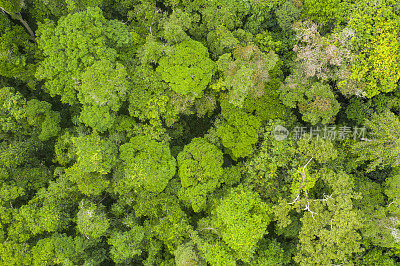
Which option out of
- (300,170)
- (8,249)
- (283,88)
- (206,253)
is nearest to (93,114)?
(8,249)

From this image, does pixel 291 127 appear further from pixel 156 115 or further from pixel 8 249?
pixel 8 249
